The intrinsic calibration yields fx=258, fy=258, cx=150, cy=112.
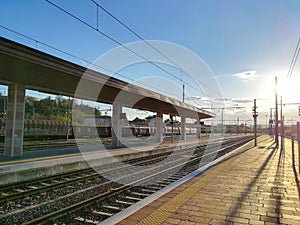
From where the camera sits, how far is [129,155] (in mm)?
15492

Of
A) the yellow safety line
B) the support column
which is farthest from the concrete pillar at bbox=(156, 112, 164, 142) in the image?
the yellow safety line

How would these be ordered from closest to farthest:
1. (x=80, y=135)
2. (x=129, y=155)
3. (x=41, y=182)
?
(x=41, y=182)
(x=129, y=155)
(x=80, y=135)

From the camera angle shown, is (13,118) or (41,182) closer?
(41,182)

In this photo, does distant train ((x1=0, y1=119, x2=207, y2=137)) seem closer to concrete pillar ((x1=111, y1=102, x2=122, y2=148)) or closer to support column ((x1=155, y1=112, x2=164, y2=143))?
support column ((x1=155, y1=112, x2=164, y2=143))

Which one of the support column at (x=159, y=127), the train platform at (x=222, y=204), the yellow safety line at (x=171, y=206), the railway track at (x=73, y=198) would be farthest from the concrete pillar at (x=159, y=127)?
the yellow safety line at (x=171, y=206)

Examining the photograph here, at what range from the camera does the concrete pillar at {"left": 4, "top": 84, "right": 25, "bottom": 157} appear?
1334 centimetres

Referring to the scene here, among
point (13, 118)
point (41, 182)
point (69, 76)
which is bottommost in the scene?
point (41, 182)

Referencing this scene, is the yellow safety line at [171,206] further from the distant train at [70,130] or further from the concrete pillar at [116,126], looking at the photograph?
the distant train at [70,130]

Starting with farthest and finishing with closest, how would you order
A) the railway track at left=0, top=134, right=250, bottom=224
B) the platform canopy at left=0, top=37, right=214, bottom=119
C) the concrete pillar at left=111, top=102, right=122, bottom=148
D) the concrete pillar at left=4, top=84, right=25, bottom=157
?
the concrete pillar at left=111, top=102, right=122, bottom=148, the concrete pillar at left=4, top=84, right=25, bottom=157, the platform canopy at left=0, top=37, right=214, bottom=119, the railway track at left=0, top=134, right=250, bottom=224

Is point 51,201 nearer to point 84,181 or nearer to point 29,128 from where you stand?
point 84,181

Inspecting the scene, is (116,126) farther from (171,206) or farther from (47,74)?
(171,206)

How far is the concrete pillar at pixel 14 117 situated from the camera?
13336 millimetres

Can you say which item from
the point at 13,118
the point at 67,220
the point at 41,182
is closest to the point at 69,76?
the point at 13,118

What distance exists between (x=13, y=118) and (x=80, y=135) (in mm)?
30075
